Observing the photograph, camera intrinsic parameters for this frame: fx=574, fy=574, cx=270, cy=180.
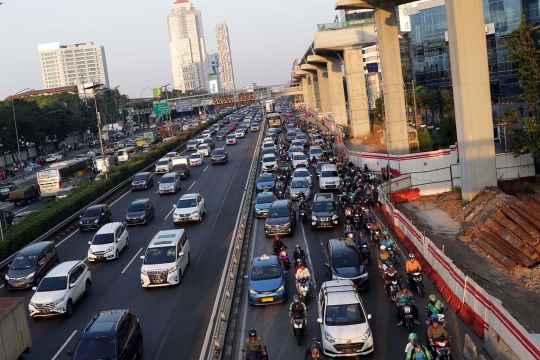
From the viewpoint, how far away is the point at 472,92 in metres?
29.1

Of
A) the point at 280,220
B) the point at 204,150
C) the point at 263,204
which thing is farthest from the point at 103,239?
the point at 204,150

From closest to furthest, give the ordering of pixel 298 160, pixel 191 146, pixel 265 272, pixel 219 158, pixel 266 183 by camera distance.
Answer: pixel 265 272 → pixel 266 183 → pixel 298 160 → pixel 219 158 → pixel 191 146

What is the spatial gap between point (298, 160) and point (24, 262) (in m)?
26.5

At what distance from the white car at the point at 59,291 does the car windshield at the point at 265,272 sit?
6.85 m

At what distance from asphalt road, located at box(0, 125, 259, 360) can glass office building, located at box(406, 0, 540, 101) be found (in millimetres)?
39704

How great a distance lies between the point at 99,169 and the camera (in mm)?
63938

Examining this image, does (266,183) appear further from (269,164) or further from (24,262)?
(24,262)

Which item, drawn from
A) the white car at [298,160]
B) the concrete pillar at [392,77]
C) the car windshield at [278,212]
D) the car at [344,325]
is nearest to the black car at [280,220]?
the car windshield at [278,212]

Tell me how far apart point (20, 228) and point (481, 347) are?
25663 mm

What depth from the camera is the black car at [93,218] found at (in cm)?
3403

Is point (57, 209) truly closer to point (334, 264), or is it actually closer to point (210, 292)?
point (210, 292)

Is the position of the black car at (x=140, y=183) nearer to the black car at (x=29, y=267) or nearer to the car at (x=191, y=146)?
the black car at (x=29, y=267)

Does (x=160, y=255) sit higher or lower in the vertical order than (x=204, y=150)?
lower

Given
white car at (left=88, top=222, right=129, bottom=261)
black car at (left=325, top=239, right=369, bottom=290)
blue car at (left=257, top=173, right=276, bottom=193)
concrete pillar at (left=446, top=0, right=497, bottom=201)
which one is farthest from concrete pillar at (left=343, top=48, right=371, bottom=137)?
black car at (left=325, top=239, right=369, bottom=290)
